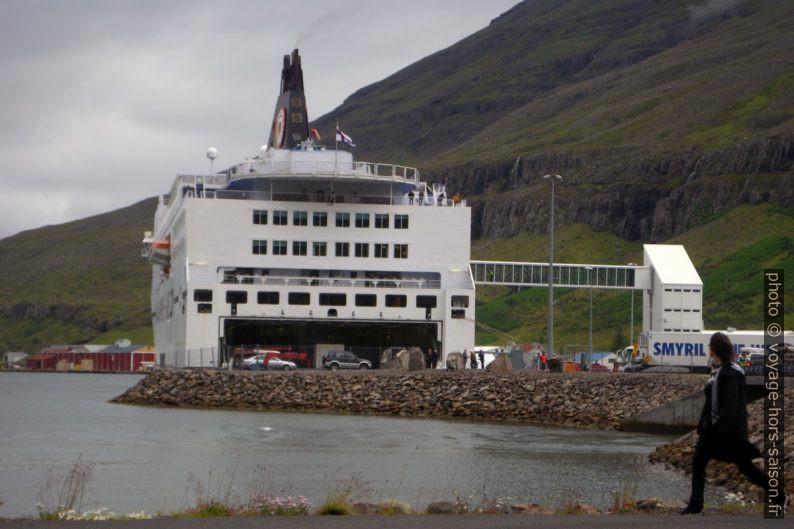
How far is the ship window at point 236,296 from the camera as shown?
6981cm

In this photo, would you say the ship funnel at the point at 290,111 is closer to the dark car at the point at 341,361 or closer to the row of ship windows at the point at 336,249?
the row of ship windows at the point at 336,249

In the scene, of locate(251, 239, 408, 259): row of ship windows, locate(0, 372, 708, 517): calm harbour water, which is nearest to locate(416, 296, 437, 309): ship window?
locate(251, 239, 408, 259): row of ship windows

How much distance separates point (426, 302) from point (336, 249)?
5676 millimetres

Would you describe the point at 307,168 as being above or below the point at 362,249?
above

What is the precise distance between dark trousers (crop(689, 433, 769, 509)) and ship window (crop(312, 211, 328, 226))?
57.0 m

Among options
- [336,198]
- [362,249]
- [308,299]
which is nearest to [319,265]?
[362,249]

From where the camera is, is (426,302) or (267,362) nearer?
(267,362)

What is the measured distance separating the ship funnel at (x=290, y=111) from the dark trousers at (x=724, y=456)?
68.1 meters

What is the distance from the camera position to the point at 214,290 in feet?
229

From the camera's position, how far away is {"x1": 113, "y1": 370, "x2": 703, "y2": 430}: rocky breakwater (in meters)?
46.9

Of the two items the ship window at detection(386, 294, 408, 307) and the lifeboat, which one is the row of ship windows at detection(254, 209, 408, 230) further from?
the lifeboat

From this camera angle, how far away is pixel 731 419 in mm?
15828

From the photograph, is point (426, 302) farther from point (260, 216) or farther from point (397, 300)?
point (260, 216)

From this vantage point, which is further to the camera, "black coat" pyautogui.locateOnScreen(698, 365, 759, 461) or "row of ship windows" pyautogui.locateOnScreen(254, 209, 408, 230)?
"row of ship windows" pyautogui.locateOnScreen(254, 209, 408, 230)
